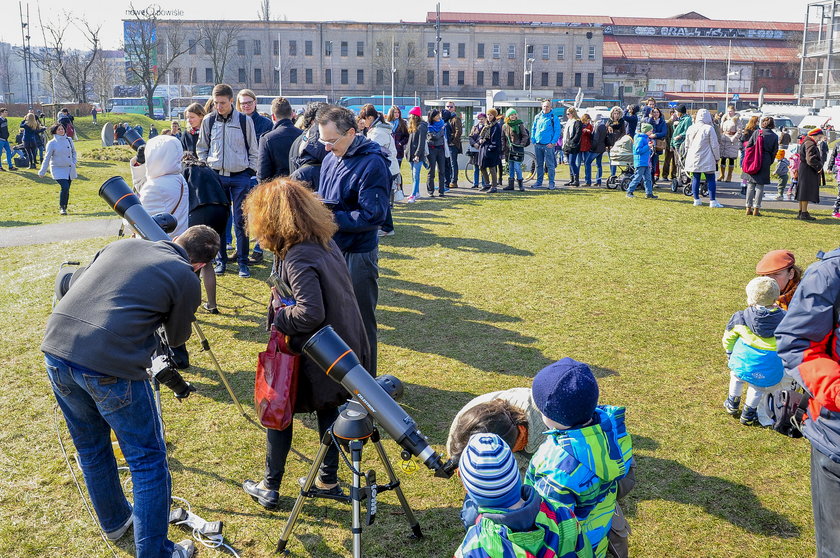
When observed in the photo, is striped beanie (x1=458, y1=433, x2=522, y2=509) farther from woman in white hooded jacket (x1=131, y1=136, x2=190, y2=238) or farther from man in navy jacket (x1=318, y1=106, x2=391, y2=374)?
woman in white hooded jacket (x1=131, y1=136, x2=190, y2=238)

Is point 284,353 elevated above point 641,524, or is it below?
above

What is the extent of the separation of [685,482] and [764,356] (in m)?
1.23

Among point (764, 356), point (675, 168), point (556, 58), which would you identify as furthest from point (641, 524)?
point (556, 58)

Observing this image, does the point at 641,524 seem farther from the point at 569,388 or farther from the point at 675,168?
the point at 675,168

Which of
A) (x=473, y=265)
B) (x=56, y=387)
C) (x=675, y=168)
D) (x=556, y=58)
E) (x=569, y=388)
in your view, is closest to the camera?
(x=569, y=388)

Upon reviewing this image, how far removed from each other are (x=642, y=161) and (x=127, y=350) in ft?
45.3

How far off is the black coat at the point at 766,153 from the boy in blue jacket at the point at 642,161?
208 centimetres

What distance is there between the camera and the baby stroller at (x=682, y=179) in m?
16.2

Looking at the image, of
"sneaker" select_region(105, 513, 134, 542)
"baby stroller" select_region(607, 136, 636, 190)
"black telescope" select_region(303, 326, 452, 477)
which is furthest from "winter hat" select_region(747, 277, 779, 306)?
"baby stroller" select_region(607, 136, 636, 190)

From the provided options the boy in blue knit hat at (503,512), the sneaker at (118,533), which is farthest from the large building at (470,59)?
the boy in blue knit hat at (503,512)

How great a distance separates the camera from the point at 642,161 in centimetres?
1533

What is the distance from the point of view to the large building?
269ft

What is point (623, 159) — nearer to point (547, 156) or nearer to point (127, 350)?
point (547, 156)

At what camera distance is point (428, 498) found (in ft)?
14.2
